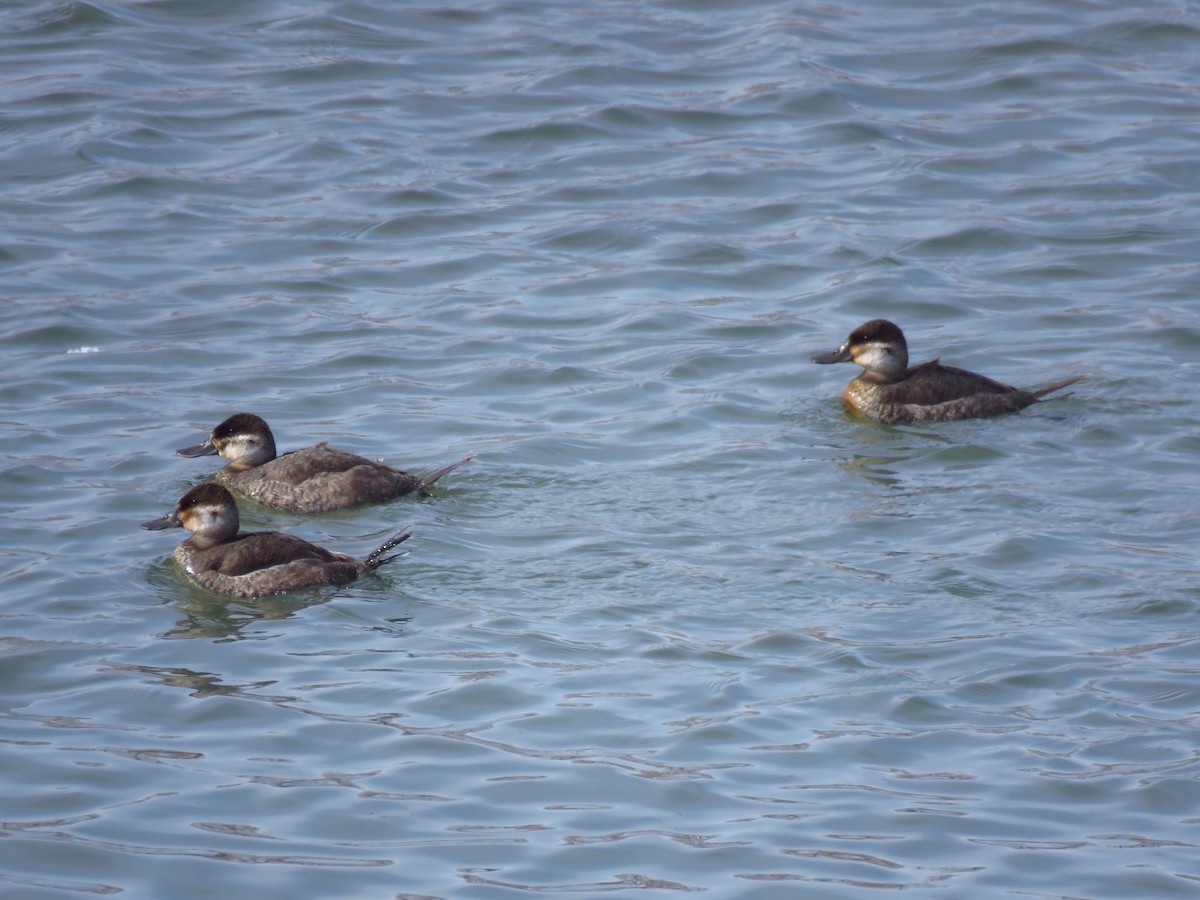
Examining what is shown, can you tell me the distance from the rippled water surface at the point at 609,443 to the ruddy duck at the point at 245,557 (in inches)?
5.6

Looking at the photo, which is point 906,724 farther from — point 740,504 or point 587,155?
point 587,155

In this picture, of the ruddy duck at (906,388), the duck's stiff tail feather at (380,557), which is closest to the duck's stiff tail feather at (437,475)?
the duck's stiff tail feather at (380,557)

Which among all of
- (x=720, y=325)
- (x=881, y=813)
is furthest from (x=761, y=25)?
(x=881, y=813)

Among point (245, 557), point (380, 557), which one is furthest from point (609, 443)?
point (245, 557)

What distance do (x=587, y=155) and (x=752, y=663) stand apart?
9854 mm

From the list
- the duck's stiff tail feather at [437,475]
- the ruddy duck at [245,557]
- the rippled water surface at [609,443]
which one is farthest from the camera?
the duck's stiff tail feather at [437,475]

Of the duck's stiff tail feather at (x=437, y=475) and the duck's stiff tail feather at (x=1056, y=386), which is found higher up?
the duck's stiff tail feather at (x=437, y=475)

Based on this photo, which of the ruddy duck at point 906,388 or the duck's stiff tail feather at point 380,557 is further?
the ruddy duck at point 906,388

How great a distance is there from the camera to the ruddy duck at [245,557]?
29.8ft

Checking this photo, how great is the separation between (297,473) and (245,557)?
1326mm

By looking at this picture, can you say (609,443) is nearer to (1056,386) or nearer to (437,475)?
(437,475)

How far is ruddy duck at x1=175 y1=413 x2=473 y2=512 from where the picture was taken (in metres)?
10.3

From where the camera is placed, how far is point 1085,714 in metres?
7.47

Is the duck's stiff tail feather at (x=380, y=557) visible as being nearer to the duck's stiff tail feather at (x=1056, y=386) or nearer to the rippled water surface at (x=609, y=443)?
the rippled water surface at (x=609, y=443)
